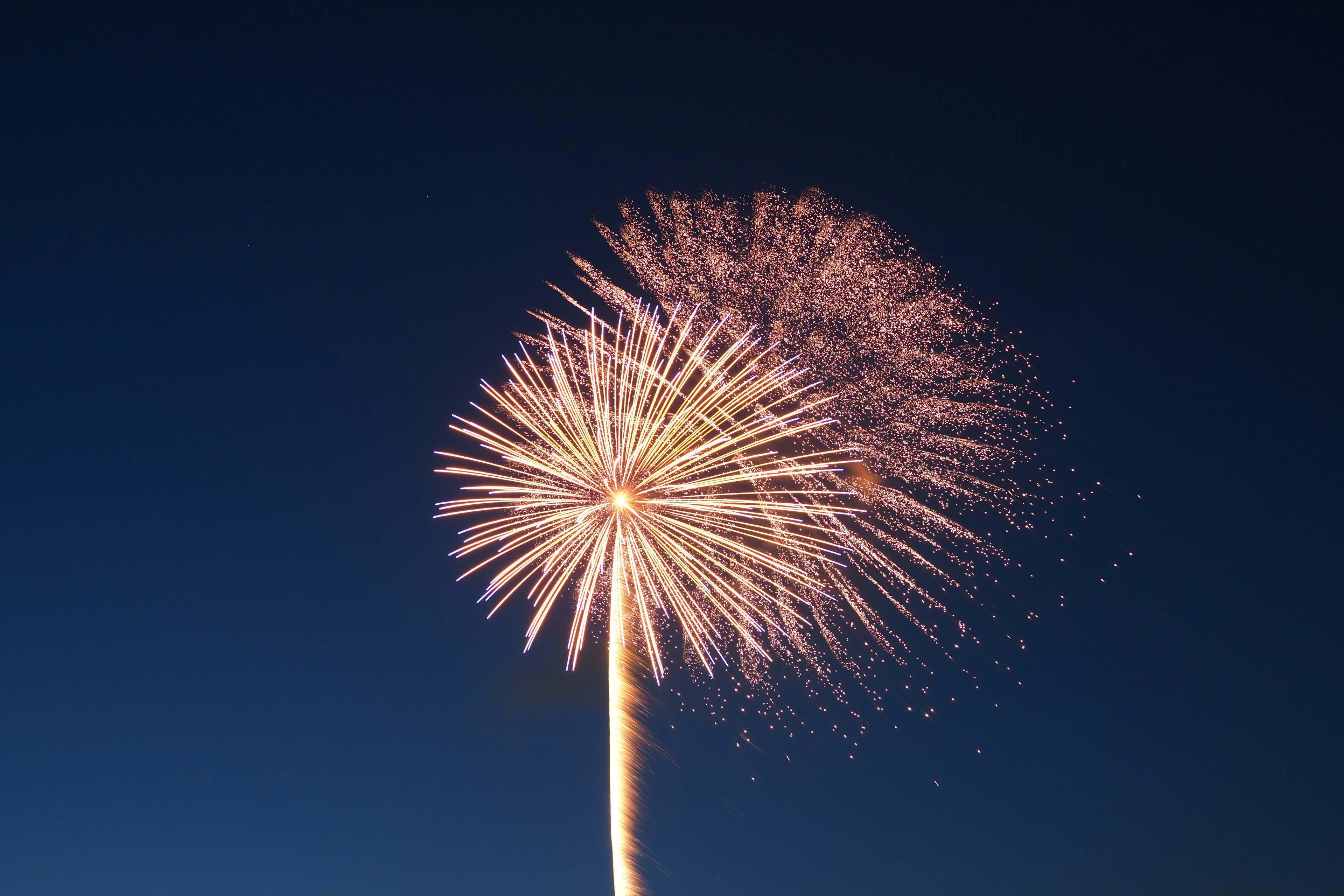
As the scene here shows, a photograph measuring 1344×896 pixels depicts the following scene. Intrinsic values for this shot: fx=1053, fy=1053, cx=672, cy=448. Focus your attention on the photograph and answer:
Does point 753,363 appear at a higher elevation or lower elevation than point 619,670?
higher

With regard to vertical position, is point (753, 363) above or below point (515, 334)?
below

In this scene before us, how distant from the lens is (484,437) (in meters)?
19.3

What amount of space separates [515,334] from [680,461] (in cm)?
406

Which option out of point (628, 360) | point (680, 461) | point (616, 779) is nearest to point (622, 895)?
point (616, 779)

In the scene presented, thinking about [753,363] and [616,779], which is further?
[616,779]

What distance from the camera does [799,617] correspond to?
18531 millimetres

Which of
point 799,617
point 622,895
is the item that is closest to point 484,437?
point 799,617

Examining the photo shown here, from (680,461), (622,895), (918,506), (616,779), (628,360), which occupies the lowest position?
(622,895)

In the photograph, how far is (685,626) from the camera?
18.9 m

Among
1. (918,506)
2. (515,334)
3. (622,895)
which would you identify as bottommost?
(622,895)

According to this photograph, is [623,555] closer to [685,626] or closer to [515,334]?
[685,626]

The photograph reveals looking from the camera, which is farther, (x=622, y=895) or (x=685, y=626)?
(x=622, y=895)

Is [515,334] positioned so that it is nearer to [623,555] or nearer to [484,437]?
[484,437]

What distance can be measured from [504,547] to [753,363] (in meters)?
5.65
